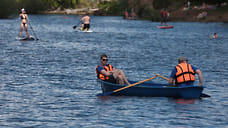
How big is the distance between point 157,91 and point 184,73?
1426 mm

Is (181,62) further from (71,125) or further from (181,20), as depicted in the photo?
(181,20)

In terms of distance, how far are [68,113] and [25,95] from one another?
12.5ft

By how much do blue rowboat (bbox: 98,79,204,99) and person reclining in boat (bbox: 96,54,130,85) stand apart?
0.28 metres

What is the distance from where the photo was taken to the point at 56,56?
3738 centimetres

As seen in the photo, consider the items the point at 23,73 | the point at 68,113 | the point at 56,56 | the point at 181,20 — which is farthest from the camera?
the point at 181,20

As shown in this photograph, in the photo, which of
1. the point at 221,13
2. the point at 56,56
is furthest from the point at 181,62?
the point at 221,13

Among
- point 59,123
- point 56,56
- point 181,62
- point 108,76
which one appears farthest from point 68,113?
point 56,56

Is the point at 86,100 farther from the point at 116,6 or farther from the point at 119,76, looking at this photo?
the point at 116,6

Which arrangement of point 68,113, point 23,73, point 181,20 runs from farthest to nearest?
point 181,20
point 23,73
point 68,113

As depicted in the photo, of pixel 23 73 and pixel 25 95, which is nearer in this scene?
pixel 25 95

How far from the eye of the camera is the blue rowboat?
1956cm

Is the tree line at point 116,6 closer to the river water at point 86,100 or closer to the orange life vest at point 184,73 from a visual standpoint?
the river water at point 86,100

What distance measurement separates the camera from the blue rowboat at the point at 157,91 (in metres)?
19.6

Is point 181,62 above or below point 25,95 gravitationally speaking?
above
